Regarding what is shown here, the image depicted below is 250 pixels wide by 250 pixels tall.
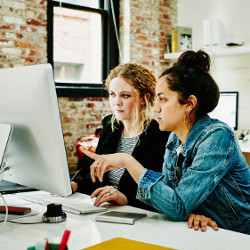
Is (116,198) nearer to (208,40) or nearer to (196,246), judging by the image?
(196,246)

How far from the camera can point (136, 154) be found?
1952 mm

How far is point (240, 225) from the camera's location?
135cm

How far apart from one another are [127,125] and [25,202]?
774 mm

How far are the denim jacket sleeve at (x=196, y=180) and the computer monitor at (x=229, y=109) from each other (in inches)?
104

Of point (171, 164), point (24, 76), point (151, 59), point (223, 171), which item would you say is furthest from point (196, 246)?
point (151, 59)

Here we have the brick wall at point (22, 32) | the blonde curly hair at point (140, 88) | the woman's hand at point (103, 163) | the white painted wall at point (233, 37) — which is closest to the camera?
the woman's hand at point (103, 163)

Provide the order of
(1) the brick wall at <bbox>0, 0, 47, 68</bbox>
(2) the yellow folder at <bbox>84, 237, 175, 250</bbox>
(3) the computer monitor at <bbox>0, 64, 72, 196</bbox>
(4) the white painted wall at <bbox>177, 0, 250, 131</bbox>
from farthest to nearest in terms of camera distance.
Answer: (4) the white painted wall at <bbox>177, 0, 250, 131</bbox>
(1) the brick wall at <bbox>0, 0, 47, 68</bbox>
(3) the computer monitor at <bbox>0, 64, 72, 196</bbox>
(2) the yellow folder at <bbox>84, 237, 175, 250</bbox>

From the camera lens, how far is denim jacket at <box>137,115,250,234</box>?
1.26 m

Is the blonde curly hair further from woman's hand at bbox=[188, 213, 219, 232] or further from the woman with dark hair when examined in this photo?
woman's hand at bbox=[188, 213, 219, 232]

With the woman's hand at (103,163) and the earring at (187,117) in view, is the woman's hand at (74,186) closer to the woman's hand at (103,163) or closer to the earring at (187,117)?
the woman's hand at (103,163)

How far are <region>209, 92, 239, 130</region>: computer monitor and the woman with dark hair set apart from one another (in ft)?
8.12

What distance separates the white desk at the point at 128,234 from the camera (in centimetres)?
105

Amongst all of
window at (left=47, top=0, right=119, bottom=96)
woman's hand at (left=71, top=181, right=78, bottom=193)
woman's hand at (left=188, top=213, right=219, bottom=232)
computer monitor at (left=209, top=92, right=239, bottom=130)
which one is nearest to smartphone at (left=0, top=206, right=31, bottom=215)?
woman's hand at (left=71, top=181, right=78, bottom=193)

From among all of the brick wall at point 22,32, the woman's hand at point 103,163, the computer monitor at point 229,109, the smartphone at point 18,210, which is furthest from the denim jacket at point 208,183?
the computer monitor at point 229,109
